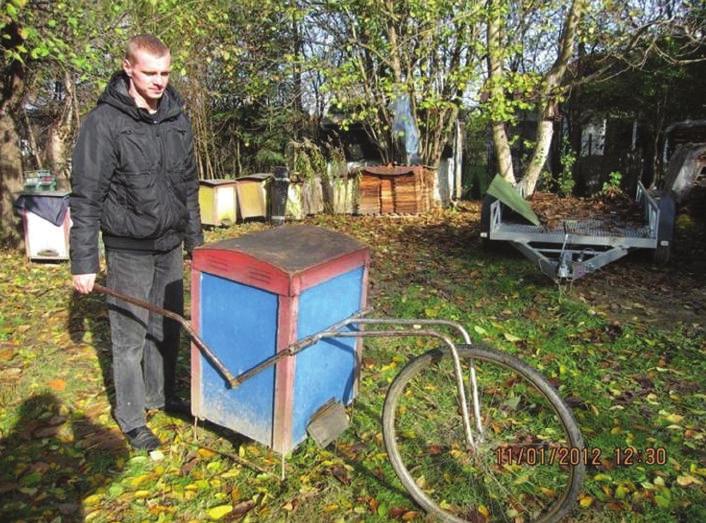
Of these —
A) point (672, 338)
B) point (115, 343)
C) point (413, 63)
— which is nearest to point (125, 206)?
point (115, 343)

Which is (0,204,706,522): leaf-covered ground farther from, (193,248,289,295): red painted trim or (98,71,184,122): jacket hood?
(98,71,184,122): jacket hood

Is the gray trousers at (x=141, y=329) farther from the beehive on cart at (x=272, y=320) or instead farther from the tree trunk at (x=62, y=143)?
the tree trunk at (x=62, y=143)

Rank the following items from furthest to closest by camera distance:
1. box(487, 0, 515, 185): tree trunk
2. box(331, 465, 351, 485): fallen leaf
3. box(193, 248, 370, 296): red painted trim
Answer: box(487, 0, 515, 185): tree trunk
box(331, 465, 351, 485): fallen leaf
box(193, 248, 370, 296): red painted trim

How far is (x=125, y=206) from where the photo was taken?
2906mm

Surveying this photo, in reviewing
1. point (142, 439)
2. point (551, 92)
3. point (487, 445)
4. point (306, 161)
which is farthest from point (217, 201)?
point (487, 445)

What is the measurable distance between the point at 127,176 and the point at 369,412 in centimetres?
203

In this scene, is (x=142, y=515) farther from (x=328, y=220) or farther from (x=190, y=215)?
(x=328, y=220)

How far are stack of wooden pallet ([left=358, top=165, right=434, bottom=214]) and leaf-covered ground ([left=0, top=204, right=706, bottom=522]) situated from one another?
19.5 feet

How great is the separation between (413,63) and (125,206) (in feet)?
36.8

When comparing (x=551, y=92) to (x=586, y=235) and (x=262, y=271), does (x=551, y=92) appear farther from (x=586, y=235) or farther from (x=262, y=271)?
(x=262, y=271)

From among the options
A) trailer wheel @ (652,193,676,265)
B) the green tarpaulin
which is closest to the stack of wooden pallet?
the green tarpaulin

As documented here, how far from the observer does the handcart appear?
247 cm

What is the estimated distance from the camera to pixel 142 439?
3219mm

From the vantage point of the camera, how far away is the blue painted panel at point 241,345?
2.73m
